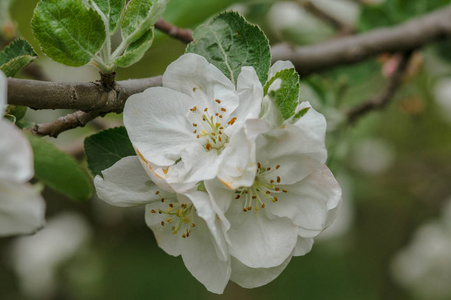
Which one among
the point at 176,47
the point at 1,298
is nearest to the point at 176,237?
the point at 176,47

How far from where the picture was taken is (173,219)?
1.91 ft

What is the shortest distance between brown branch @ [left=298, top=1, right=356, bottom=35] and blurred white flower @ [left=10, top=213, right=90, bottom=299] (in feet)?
4.29

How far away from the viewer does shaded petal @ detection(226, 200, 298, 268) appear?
535mm

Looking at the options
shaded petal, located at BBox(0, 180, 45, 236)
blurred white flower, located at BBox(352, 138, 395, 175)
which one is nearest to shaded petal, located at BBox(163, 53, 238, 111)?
shaded petal, located at BBox(0, 180, 45, 236)

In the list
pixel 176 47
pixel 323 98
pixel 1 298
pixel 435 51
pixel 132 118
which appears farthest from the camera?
pixel 1 298

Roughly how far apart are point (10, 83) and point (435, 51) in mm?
1199

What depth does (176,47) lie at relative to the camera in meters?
1.90

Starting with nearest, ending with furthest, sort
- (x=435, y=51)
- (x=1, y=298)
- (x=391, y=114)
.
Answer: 1. (x=435, y=51)
2. (x=391, y=114)
3. (x=1, y=298)

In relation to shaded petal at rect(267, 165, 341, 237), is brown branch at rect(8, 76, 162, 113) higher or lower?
higher

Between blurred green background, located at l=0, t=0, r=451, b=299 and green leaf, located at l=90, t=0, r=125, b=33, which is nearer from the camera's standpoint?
green leaf, located at l=90, t=0, r=125, b=33

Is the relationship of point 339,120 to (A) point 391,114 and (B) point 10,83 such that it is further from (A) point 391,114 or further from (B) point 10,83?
(A) point 391,114

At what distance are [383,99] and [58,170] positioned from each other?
843 millimetres

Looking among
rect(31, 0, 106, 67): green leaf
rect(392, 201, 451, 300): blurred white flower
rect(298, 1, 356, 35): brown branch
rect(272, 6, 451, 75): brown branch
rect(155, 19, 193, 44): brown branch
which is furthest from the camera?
rect(392, 201, 451, 300): blurred white flower

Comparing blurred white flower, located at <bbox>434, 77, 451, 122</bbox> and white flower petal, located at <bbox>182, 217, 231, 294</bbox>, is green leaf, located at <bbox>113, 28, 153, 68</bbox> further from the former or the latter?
blurred white flower, located at <bbox>434, 77, 451, 122</bbox>
